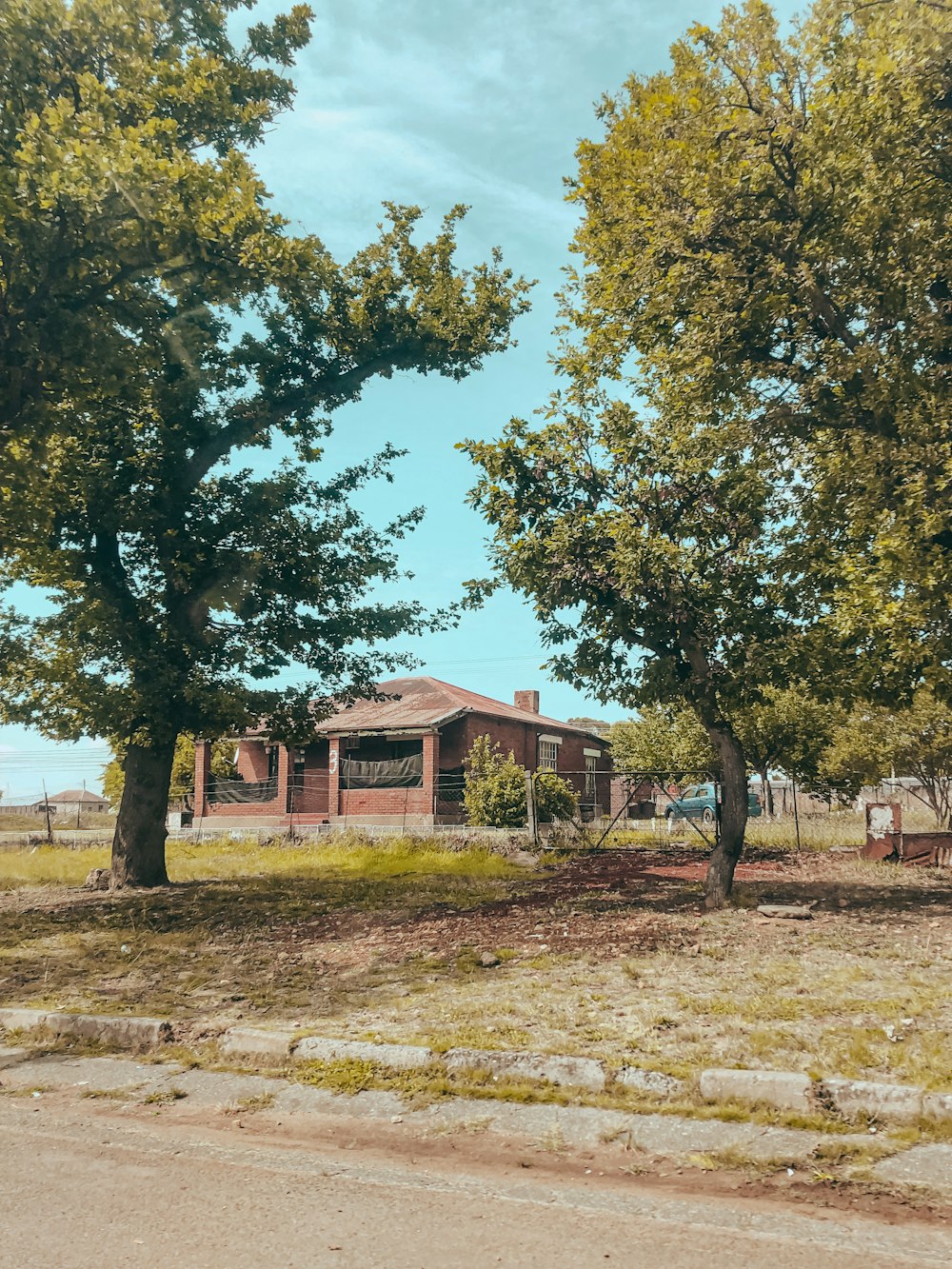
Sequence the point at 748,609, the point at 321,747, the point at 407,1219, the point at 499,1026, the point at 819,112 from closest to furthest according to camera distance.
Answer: the point at 407,1219
the point at 499,1026
the point at 819,112
the point at 748,609
the point at 321,747

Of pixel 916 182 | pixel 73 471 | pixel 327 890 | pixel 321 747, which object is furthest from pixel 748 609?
pixel 321 747

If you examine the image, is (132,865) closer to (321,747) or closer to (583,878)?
(583,878)

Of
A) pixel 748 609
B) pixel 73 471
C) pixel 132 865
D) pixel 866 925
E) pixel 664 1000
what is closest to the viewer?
pixel 664 1000

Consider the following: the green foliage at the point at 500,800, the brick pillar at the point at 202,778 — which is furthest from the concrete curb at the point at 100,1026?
the brick pillar at the point at 202,778

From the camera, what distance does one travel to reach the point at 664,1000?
6.52 metres

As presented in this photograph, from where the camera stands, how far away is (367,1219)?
11.9 feet

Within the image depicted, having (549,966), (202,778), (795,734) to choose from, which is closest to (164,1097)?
(549,966)

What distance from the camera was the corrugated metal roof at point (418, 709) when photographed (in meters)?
30.2

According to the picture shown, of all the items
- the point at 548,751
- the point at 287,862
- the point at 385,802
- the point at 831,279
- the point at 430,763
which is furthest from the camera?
the point at 548,751

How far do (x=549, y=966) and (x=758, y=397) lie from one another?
804 cm

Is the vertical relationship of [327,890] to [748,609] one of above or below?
below

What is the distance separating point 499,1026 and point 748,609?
687 centimetres

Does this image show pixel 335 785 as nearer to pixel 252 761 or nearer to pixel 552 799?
pixel 252 761

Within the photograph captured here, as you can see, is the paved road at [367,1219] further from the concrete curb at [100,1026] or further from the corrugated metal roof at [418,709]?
the corrugated metal roof at [418,709]
